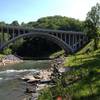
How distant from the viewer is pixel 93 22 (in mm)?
83312

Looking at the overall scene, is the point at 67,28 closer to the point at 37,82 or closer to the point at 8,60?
the point at 8,60

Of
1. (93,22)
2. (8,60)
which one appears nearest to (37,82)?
(8,60)

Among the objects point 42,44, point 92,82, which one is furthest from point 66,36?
point 92,82

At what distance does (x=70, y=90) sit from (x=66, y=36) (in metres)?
82.8

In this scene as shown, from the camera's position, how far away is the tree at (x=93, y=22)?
82.6 metres

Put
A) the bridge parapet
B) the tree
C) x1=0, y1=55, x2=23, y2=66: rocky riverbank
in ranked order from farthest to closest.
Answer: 1. the bridge parapet
2. the tree
3. x1=0, y1=55, x2=23, y2=66: rocky riverbank

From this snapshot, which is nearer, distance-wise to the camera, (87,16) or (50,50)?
(87,16)

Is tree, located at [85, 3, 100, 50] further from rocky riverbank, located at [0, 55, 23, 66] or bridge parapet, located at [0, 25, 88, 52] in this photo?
rocky riverbank, located at [0, 55, 23, 66]

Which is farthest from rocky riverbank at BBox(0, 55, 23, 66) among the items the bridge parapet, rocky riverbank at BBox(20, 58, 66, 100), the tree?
rocky riverbank at BBox(20, 58, 66, 100)

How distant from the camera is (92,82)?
21.5 m

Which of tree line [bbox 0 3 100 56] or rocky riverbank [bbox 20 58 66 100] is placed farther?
tree line [bbox 0 3 100 56]

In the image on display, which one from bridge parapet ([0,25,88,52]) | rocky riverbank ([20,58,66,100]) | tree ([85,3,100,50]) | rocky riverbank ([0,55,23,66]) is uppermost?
tree ([85,3,100,50])

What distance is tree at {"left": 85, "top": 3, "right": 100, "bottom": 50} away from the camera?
82625 mm

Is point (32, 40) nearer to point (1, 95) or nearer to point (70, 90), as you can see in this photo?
point (1, 95)
